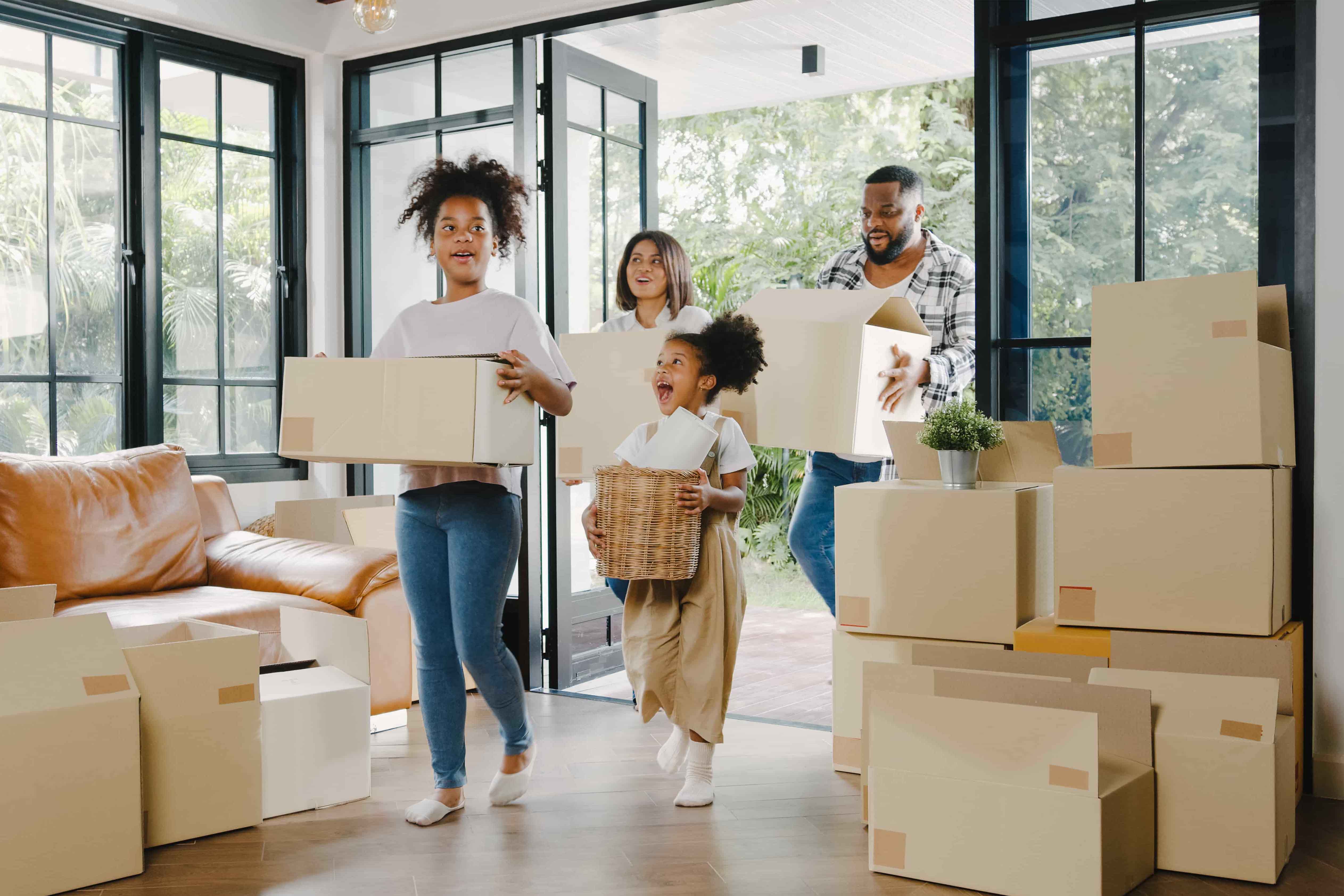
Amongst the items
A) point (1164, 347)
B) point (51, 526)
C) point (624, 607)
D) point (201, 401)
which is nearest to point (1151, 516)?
point (1164, 347)

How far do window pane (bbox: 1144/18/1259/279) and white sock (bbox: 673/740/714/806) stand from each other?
167cm

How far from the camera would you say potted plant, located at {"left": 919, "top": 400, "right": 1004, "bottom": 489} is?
285cm

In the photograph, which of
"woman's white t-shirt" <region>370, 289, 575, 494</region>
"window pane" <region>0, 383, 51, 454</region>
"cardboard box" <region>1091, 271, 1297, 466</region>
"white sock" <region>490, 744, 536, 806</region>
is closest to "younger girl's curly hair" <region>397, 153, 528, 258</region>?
"woman's white t-shirt" <region>370, 289, 575, 494</region>

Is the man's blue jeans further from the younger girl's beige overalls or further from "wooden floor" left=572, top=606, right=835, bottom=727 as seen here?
the younger girl's beige overalls

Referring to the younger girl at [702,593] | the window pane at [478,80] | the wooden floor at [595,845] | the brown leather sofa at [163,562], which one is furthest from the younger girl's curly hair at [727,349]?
the window pane at [478,80]

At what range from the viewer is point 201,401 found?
4.29 m

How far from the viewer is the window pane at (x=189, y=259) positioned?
4.16 meters

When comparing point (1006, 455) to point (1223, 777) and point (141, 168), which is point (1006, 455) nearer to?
point (1223, 777)

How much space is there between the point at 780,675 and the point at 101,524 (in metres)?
2.47

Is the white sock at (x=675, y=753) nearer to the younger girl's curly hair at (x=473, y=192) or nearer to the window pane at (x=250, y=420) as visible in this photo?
the younger girl's curly hair at (x=473, y=192)

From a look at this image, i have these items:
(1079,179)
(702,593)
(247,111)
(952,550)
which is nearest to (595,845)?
(702,593)

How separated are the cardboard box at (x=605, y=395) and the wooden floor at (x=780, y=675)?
81 centimetres

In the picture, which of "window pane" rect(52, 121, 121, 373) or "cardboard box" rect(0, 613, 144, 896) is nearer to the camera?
"cardboard box" rect(0, 613, 144, 896)

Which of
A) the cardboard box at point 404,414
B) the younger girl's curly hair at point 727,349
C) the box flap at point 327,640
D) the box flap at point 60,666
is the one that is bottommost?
the box flap at point 327,640
